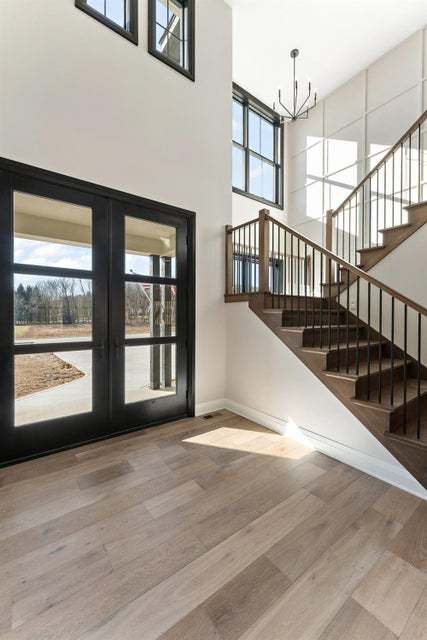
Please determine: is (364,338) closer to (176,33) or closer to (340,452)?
(340,452)

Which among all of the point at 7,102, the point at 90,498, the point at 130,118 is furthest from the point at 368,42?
the point at 90,498

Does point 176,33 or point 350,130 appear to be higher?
point 350,130

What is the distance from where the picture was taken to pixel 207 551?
1.49 meters

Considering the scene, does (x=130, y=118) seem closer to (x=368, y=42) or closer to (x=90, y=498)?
(x=90, y=498)

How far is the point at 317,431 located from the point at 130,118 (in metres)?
3.55

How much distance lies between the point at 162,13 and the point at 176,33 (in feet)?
0.72

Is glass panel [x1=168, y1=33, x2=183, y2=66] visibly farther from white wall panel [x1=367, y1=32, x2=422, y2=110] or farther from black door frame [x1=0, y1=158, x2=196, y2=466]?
white wall panel [x1=367, y1=32, x2=422, y2=110]

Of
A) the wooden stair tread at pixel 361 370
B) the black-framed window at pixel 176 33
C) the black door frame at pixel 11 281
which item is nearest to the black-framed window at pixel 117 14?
the black-framed window at pixel 176 33

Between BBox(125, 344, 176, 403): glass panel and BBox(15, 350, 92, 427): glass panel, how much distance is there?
15.4 inches

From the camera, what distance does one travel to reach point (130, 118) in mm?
2824

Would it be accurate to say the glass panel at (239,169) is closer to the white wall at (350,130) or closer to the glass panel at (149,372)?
the white wall at (350,130)

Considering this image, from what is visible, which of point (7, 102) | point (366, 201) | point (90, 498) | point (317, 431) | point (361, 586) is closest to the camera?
point (361, 586)

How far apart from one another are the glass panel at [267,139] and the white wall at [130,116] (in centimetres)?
268

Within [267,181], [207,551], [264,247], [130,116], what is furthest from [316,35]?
[207,551]
